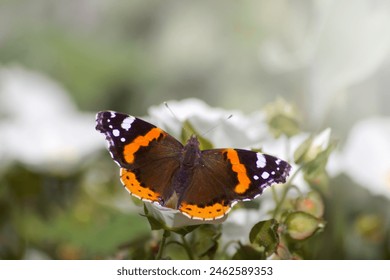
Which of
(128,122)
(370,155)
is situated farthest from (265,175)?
(370,155)

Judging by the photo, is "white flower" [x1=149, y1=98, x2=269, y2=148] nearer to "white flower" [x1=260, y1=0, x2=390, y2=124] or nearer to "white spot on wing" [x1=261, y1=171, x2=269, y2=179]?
"white spot on wing" [x1=261, y1=171, x2=269, y2=179]

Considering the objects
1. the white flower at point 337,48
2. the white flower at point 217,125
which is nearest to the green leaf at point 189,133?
the white flower at point 217,125

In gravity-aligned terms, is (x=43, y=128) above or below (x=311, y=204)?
above

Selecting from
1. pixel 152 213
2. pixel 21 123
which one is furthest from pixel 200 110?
pixel 21 123

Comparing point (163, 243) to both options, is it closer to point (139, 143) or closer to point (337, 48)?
point (139, 143)

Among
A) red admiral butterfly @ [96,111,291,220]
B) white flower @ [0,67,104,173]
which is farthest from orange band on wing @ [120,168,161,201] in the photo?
white flower @ [0,67,104,173]
